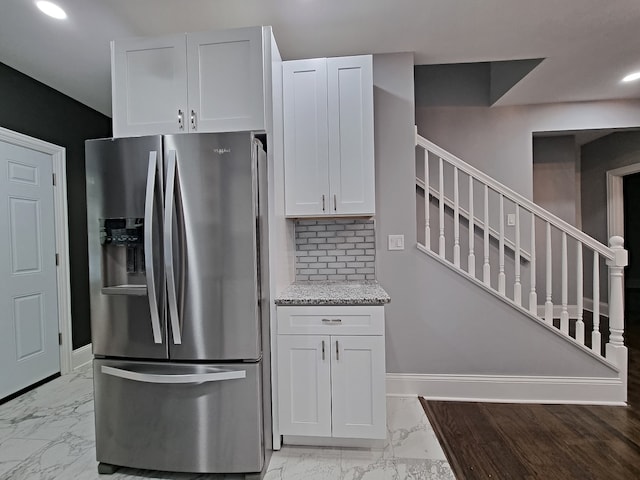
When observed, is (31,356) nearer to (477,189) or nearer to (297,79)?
(297,79)

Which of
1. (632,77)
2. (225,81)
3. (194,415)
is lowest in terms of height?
(194,415)

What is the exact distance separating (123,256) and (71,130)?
2311 millimetres

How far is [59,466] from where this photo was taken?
5.67 ft

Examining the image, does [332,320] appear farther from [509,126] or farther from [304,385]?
[509,126]

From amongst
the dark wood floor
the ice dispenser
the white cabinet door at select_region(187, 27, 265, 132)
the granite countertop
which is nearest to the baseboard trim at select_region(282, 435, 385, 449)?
the dark wood floor

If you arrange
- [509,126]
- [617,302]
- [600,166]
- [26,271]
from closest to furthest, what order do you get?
1. [617,302]
2. [26,271]
3. [509,126]
4. [600,166]

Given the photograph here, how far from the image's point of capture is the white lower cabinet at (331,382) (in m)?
1.73

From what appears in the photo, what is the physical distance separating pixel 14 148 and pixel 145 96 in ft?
5.49

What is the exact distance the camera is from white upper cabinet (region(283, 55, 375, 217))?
209 centimetres

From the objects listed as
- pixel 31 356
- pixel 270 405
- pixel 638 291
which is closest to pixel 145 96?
pixel 270 405

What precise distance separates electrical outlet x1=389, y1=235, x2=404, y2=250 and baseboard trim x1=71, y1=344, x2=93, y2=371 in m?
2.99

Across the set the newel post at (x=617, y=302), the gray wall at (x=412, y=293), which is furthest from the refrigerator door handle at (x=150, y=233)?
the newel post at (x=617, y=302)

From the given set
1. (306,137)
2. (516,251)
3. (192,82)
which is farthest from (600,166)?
(192,82)

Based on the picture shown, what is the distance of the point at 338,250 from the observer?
2.41 meters
